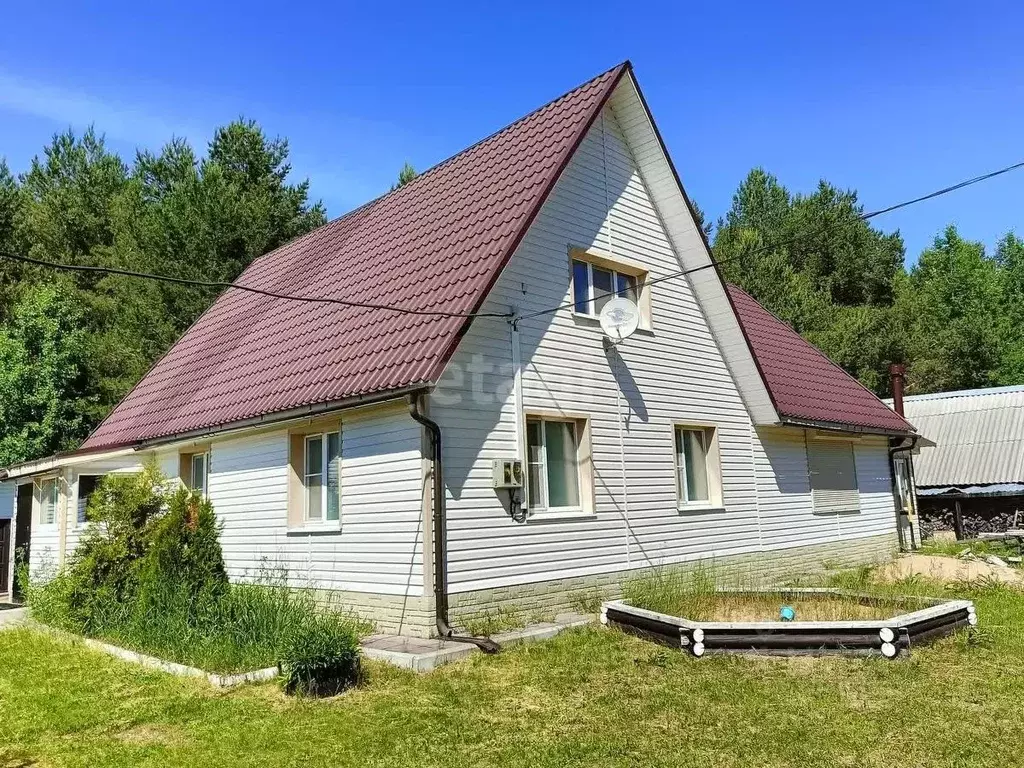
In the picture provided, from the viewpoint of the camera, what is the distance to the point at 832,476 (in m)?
16.2

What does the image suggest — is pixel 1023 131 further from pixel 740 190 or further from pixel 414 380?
pixel 740 190

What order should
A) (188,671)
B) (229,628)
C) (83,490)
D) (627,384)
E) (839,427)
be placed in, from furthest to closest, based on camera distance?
(839,427) → (83,490) → (627,384) → (229,628) → (188,671)

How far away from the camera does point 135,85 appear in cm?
927

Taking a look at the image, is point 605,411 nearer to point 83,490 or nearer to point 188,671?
point 188,671

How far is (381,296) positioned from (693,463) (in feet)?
19.5

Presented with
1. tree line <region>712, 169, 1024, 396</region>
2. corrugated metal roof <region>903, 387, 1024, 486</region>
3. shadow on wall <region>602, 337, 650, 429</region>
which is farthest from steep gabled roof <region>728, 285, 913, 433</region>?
tree line <region>712, 169, 1024, 396</region>

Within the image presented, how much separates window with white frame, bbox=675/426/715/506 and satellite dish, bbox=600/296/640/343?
99.7 inches

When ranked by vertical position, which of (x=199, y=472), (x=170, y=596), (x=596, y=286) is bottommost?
(x=170, y=596)

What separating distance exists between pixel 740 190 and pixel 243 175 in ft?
97.0

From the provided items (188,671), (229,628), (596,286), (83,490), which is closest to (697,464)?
(596,286)

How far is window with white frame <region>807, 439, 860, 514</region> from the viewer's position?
1556 centimetres

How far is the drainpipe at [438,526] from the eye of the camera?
28.1 feet

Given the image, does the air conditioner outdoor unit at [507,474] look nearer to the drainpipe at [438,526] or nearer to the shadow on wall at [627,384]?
the drainpipe at [438,526]

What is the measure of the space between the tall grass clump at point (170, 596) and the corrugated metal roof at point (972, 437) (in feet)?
79.7
